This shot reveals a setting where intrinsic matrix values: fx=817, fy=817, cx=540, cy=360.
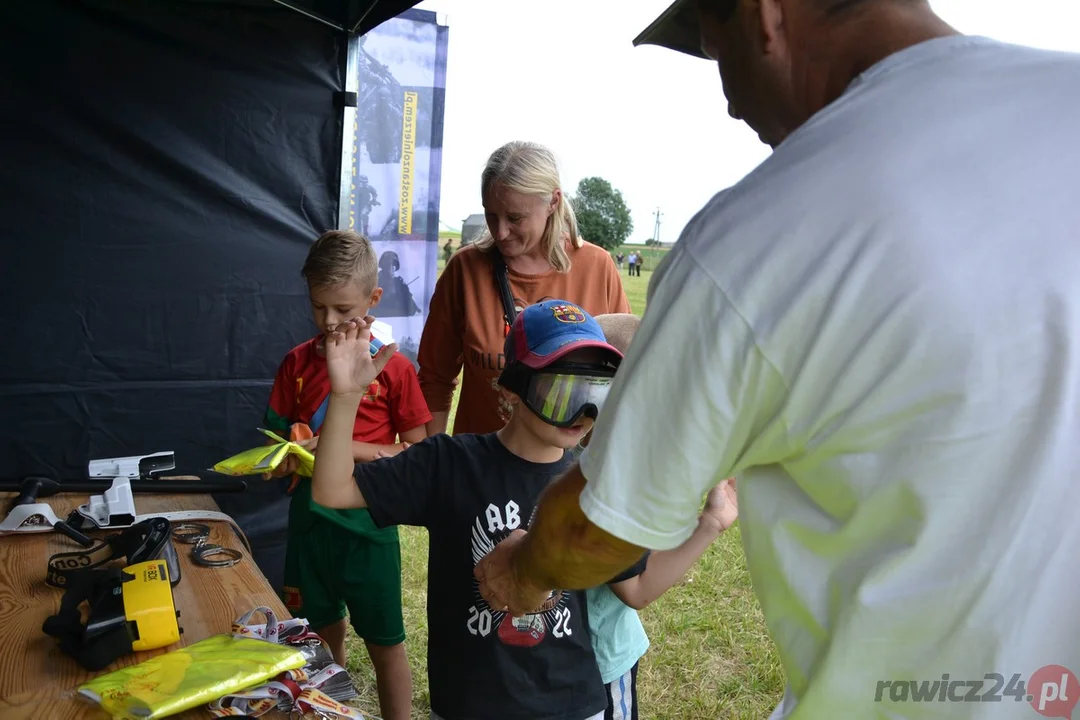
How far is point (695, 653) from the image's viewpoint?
12.3ft

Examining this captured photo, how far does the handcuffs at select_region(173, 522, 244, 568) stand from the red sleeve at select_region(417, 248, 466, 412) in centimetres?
102

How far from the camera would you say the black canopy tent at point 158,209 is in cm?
330

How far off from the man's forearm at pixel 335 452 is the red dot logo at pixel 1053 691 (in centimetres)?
128

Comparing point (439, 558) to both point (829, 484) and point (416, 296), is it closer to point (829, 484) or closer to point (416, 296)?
point (829, 484)

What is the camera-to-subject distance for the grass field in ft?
10.9

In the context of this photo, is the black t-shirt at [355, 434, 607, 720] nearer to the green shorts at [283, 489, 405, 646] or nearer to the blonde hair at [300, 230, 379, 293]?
the green shorts at [283, 489, 405, 646]

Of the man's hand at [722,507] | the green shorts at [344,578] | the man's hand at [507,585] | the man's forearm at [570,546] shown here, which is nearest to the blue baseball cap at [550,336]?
the man's hand at [722,507]

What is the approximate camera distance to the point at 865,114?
2.70 ft

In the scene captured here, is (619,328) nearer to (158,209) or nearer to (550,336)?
(550,336)

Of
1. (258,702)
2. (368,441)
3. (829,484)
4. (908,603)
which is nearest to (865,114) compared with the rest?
(829,484)

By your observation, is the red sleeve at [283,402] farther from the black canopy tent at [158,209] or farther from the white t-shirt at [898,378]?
the white t-shirt at [898,378]

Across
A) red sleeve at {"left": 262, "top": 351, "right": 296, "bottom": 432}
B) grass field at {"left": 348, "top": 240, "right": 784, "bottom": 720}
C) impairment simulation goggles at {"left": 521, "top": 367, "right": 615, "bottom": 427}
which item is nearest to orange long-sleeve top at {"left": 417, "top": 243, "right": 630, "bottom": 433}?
red sleeve at {"left": 262, "top": 351, "right": 296, "bottom": 432}

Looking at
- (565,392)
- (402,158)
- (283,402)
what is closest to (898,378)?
(565,392)

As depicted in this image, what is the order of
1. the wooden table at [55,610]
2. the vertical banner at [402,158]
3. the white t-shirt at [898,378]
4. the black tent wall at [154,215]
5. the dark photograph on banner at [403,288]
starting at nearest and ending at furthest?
the white t-shirt at [898,378] → the wooden table at [55,610] → the black tent wall at [154,215] → the vertical banner at [402,158] → the dark photograph on banner at [403,288]
